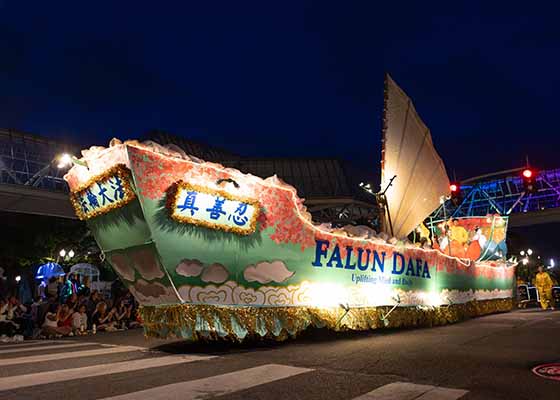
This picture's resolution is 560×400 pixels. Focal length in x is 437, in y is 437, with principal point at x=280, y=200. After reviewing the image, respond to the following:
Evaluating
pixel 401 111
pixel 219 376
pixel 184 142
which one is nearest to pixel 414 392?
pixel 219 376

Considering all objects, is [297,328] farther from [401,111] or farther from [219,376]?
[401,111]

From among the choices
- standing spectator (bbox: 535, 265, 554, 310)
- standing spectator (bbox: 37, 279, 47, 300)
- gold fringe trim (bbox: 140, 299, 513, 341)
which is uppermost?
standing spectator (bbox: 37, 279, 47, 300)

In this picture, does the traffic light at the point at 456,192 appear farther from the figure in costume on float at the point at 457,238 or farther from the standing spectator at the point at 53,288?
the standing spectator at the point at 53,288

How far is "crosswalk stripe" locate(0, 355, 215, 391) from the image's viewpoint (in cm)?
558

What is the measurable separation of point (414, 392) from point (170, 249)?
15.6ft

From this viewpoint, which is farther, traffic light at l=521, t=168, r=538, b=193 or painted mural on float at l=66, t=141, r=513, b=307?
traffic light at l=521, t=168, r=538, b=193

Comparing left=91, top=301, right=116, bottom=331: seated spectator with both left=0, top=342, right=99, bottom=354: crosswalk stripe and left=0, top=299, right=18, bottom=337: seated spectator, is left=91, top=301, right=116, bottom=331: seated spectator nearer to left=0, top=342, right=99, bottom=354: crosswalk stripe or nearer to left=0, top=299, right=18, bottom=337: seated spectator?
left=0, top=299, right=18, bottom=337: seated spectator

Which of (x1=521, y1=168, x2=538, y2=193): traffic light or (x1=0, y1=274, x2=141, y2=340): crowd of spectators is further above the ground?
(x1=521, y1=168, x2=538, y2=193): traffic light

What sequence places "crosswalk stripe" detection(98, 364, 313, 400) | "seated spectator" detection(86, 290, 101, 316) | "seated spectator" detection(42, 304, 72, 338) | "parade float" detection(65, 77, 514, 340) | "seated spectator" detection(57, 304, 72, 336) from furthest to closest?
"seated spectator" detection(86, 290, 101, 316)
"seated spectator" detection(57, 304, 72, 336)
"seated spectator" detection(42, 304, 72, 338)
"parade float" detection(65, 77, 514, 340)
"crosswalk stripe" detection(98, 364, 313, 400)

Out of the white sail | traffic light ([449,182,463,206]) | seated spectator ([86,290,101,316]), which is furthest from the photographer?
traffic light ([449,182,463,206])

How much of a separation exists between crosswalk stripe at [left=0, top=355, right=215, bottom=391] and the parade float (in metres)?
0.90

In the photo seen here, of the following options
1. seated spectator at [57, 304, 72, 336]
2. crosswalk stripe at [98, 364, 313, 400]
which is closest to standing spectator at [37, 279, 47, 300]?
seated spectator at [57, 304, 72, 336]

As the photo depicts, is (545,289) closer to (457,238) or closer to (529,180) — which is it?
(457,238)

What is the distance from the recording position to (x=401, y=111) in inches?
668
